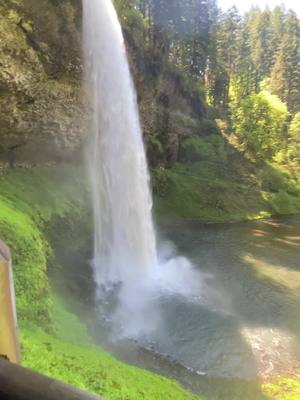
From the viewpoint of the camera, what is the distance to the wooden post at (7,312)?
72.1 inches

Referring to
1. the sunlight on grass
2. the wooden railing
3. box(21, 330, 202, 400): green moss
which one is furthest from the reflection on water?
the wooden railing

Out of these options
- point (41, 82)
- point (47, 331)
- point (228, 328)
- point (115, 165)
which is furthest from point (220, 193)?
point (47, 331)

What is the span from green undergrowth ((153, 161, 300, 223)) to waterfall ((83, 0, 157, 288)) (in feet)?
38.5

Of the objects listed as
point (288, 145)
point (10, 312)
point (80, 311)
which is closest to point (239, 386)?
point (80, 311)

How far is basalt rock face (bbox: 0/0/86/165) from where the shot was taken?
20266mm

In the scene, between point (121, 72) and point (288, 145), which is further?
point (288, 145)

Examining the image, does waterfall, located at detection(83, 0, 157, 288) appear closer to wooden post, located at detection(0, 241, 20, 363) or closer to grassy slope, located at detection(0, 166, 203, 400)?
grassy slope, located at detection(0, 166, 203, 400)

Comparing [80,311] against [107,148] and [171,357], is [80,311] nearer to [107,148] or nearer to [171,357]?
[171,357]

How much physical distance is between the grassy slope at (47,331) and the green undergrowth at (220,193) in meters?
18.6

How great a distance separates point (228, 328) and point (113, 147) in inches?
505

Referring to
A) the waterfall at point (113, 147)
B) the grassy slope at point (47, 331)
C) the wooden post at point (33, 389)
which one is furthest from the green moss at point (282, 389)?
the wooden post at point (33, 389)

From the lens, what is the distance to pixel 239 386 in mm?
11852

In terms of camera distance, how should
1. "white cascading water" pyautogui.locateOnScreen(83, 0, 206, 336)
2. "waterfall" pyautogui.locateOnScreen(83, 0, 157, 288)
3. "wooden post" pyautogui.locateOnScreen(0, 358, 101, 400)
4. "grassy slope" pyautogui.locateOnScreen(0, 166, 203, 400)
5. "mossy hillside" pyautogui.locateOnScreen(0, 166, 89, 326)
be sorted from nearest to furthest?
"wooden post" pyautogui.locateOnScreen(0, 358, 101, 400) < "grassy slope" pyautogui.locateOnScreen(0, 166, 203, 400) < "mossy hillside" pyautogui.locateOnScreen(0, 166, 89, 326) < "white cascading water" pyautogui.locateOnScreen(83, 0, 206, 336) < "waterfall" pyautogui.locateOnScreen(83, 0, 157, 288)

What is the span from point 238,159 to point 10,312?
49.1 meters
